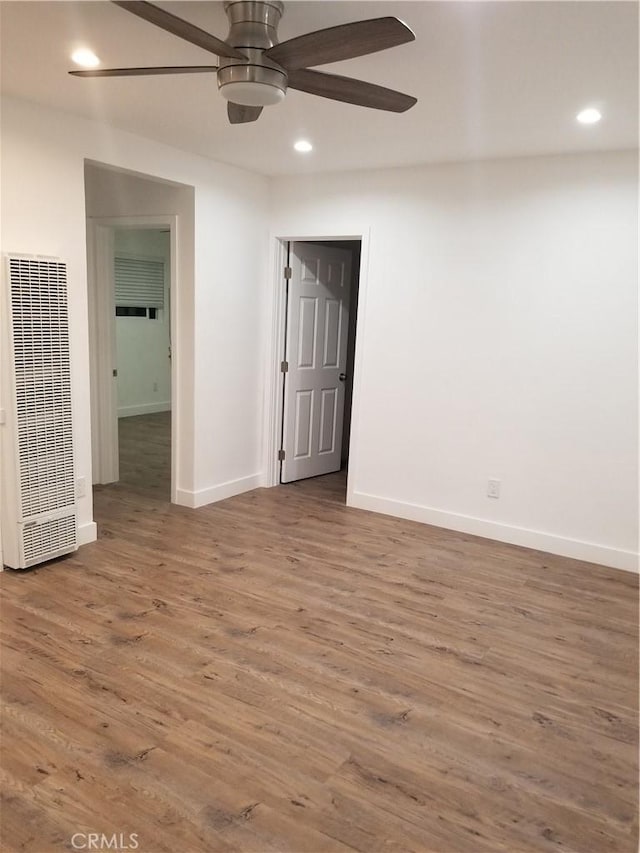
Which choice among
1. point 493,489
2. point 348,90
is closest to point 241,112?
point 348,90

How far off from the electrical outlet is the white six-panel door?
190cm

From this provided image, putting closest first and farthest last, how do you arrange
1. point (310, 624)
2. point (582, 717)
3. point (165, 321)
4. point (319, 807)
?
1. point (319, 807)
2. point (582, 717)
3. point (310, 624)
4. point (165, 321)

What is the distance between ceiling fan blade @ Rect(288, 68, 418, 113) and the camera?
2330 millimetres

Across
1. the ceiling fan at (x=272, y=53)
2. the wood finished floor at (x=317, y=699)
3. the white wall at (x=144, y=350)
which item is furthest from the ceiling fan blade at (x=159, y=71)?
the white wall at (x=144, y=350)

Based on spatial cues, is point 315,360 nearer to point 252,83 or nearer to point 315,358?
point 315,358

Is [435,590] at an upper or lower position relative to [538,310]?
lower

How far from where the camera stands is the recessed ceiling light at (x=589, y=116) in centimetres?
315

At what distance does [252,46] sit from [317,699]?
98.1 inches

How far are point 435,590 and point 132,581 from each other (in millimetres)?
1733

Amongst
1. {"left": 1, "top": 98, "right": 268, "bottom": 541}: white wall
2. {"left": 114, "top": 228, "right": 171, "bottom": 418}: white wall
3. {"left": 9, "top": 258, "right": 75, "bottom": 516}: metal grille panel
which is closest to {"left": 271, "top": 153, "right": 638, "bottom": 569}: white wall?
{"left": 1, "top": 98, "right": 268, "bottom": 541}: white wall

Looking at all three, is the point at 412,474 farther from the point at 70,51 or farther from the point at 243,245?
the point at 70,51

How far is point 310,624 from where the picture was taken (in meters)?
3.22

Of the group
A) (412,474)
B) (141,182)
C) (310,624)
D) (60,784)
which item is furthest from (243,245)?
(60,784)

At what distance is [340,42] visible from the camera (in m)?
1.99
